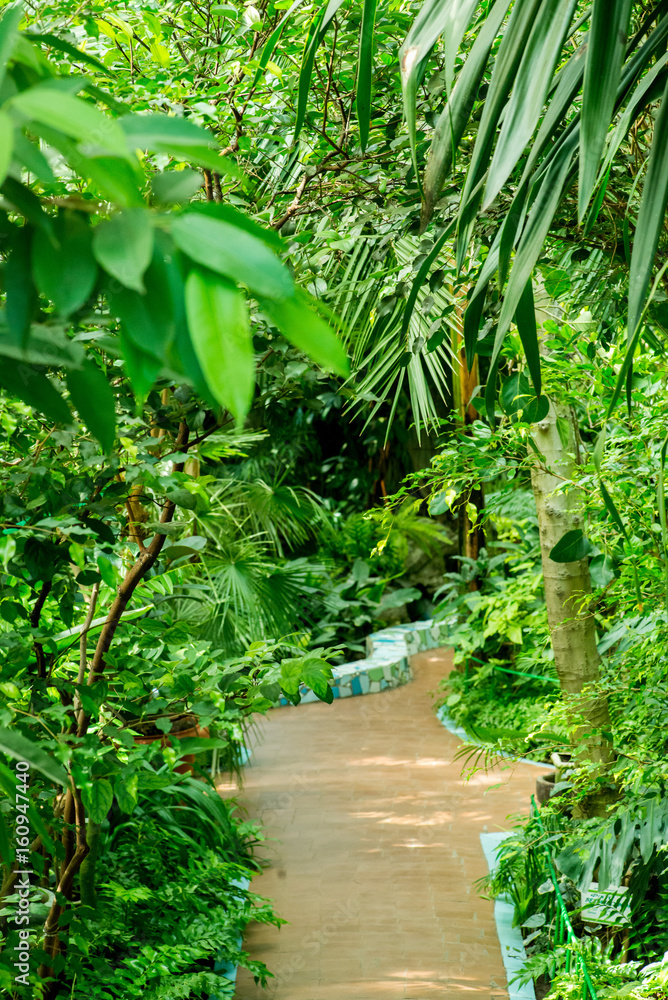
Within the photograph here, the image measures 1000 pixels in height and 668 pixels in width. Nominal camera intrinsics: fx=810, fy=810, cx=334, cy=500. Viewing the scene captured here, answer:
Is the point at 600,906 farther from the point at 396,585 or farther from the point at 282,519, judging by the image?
the point at 396,585

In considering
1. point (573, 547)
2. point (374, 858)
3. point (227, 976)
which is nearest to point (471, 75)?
point (573, 547)

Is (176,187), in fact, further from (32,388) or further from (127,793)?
(127,793)

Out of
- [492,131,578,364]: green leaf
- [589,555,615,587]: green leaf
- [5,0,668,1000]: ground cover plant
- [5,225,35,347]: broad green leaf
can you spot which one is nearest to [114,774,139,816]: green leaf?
[5,0,668,1000]: ground cover plant

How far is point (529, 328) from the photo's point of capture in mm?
1064

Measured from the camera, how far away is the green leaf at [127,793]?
1.19 m

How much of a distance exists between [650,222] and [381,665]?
255 inches

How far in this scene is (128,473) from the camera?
145 cm

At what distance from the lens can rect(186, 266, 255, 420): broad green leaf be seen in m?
0.39

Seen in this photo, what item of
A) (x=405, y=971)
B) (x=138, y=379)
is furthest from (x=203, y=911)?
→ (x=138, y=379)

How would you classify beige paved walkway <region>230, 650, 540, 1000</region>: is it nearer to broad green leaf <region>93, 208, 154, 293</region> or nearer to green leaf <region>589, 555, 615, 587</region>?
green leaf <region>589, 555, 615, 587</region>

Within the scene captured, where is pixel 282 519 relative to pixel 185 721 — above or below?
above

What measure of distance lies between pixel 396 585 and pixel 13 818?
752 centimetres

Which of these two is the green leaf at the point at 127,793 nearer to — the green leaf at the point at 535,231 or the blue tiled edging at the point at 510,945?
the green leaf at the point at 535,231

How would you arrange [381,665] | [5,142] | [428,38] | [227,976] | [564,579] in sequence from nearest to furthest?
[5,142] < [428,38] < [564,579] < [227,976] < [381,665]
